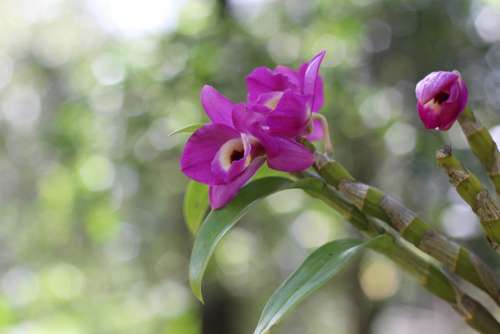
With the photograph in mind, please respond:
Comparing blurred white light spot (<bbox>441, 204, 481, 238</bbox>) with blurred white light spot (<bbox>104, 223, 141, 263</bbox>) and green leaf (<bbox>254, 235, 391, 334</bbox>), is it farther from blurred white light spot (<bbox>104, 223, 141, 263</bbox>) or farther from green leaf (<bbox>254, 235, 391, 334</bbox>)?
blurred white light spot (<bbox>104, 223, 141, 263</bbox>)

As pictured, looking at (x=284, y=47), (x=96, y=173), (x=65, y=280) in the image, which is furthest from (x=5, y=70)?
(x=284, y=47)

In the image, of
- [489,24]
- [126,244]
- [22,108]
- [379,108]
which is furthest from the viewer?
[22,108]

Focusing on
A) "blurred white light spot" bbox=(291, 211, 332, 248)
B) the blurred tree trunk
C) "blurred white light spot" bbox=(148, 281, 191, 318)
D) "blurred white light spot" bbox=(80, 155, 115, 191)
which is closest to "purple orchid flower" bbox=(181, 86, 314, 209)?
"blurred white light spot" bbox=(80, 155, 115, 191)

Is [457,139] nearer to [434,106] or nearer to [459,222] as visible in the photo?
[459,222]

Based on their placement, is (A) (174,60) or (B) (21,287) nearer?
(A) (174,60)

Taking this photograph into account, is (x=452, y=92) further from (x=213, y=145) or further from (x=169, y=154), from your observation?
(x=169, y=154)

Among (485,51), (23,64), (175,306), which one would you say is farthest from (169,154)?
(23,64)
